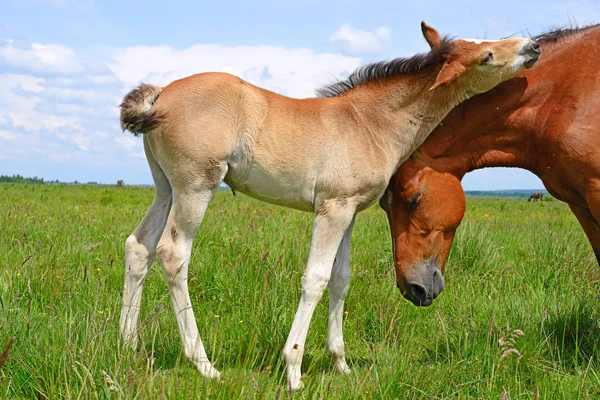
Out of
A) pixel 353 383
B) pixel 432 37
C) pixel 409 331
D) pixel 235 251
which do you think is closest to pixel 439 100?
pixel 432 37

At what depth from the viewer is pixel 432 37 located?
412cm

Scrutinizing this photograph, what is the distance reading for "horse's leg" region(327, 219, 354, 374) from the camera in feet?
12.7

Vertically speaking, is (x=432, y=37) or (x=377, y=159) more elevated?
(x=432, y=37)

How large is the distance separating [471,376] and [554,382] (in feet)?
1.71

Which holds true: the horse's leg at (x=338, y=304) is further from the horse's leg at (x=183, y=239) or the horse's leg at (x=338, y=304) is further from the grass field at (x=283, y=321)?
the horse's leg at (x=183, y=239)

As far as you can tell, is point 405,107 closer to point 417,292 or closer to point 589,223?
point 417,292

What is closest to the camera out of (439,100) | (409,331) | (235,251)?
(439,100)

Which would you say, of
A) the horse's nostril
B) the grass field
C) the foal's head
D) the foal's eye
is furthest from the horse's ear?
the grass field

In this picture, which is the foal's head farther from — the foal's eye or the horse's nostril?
the horse's nostril

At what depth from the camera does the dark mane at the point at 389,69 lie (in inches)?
155

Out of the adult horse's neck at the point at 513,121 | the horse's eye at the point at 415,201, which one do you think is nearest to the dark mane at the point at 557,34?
the adult horse's neck at the point at 513,121

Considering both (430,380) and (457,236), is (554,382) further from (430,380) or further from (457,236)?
(457,236)

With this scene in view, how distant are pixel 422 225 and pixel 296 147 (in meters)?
1.14

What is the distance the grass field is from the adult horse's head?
25 cm
